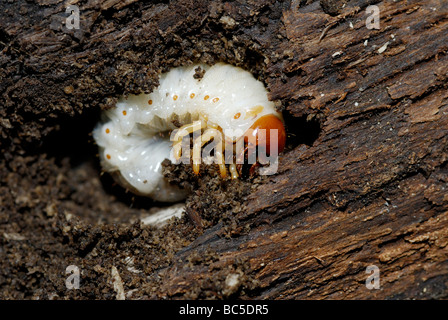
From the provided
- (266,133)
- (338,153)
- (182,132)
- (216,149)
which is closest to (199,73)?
(182,132)

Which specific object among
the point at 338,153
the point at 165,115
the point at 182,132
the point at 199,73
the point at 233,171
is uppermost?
the point at 199,73

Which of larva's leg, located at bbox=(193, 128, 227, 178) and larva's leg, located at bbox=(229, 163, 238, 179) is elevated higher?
larva's leg, located at bbox=(193, 128, 227, 178)

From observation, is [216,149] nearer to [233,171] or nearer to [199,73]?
[233,171]

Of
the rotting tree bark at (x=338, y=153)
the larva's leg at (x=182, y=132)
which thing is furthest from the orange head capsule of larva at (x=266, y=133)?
the larva's leg at (x=182, y=132)

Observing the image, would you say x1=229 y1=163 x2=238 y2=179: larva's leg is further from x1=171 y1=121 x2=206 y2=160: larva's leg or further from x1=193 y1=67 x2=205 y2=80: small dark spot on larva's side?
x1=193 y1=67 x2=205 y2=80: small dark spot on larva's side

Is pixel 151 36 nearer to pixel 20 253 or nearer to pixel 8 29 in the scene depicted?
pixel 8 29

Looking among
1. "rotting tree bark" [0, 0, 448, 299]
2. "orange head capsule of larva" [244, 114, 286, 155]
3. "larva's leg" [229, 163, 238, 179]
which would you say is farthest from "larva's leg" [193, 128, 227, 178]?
"rotting tree bark" [0, 0, 448, 299]

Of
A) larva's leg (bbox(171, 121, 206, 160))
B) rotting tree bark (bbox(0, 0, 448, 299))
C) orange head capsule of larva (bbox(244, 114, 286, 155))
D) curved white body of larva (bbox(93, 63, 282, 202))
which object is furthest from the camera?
larva's leg (bbox(171, 121, 206, 160))
